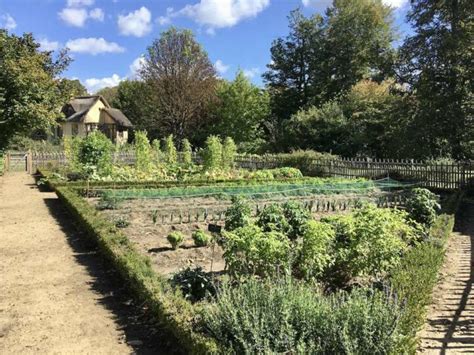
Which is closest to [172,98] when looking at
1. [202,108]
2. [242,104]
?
[202,108]

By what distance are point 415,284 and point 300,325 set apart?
2.07 metres

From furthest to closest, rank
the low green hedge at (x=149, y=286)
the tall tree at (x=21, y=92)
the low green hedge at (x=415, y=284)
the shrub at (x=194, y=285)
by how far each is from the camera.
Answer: the tall tree at (x=21, y=92) → the shrub at (x=194, y=285) → the low green hedge at (x=149, y=286) → the low green hedge at (x=415, y=284)

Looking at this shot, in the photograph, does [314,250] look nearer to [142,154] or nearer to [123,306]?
[123,306]

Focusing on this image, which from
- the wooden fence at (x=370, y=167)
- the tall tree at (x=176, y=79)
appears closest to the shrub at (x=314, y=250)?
the wooden fence at (x=370, y=167)

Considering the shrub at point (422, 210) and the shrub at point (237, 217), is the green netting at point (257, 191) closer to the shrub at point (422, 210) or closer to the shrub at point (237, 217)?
the shrub at point (422, 210)

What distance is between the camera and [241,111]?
4088cm

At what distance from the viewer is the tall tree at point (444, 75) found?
71.5ft

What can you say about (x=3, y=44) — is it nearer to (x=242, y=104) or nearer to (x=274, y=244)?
(x=274, y=244)

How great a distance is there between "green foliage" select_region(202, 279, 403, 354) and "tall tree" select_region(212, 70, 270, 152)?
36.3 m

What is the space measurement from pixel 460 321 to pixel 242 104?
36.7m

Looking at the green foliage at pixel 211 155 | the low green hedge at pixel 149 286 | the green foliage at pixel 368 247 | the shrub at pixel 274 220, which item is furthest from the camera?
the green foliage at pixel 211 155

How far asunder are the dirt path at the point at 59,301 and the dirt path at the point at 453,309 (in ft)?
9.89

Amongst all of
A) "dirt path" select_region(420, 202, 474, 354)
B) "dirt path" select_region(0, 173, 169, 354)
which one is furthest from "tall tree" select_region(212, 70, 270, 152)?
"dirt path" select_region(420, 202, 474, 354)

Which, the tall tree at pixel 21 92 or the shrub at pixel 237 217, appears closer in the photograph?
the shrub at pixel 237 217
